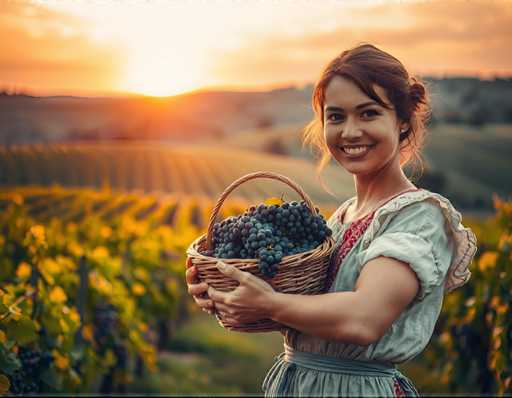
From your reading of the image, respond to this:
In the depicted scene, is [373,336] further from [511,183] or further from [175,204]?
[511,183]

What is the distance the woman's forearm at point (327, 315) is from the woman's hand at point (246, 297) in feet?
0.09

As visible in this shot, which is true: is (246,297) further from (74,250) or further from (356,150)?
(74,250)

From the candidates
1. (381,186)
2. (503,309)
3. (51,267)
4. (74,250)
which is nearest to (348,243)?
(381,186)

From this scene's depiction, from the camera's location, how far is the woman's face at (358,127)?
71.0 inches

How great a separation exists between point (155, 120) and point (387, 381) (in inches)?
2002

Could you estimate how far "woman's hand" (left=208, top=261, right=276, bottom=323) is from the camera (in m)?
1.62

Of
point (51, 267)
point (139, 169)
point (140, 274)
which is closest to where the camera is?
point (51, 267)

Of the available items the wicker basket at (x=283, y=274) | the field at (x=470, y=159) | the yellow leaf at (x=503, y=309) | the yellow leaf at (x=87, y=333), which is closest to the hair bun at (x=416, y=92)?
the wicker basket at (x=283, y=274)

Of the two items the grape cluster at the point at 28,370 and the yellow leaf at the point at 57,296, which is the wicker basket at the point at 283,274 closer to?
Answer: the grape cluster at the point at 28,370

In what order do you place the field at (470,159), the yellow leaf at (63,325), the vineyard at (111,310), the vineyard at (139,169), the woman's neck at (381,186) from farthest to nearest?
the field at (470,159), the vineyard at (139,169), the yellow leaf at (63,325), the vineyard at (111,310), the woman's neck at (381,186)

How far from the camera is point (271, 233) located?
5.73 ft

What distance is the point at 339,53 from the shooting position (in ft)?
6.30

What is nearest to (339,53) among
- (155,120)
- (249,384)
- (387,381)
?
(387,381)

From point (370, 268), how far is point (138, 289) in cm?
450
